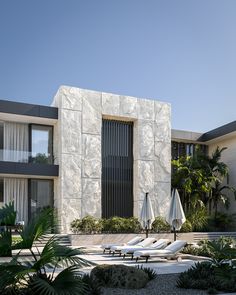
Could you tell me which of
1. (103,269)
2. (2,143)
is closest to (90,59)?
(103,269)

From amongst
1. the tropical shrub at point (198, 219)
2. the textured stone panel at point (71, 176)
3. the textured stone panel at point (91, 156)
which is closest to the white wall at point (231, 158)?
the tropical shrub at point (198, 219)

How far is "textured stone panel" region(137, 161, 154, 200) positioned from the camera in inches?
966

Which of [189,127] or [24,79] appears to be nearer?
[24,79]

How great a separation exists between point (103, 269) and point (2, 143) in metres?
16.1

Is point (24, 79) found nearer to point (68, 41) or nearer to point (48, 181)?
point (68, 41)

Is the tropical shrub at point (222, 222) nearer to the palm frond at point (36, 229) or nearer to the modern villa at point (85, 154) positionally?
the modern villa at point (85, 154)

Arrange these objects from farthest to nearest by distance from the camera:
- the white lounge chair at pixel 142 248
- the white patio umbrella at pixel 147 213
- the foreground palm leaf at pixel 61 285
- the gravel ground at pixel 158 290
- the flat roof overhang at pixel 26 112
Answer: the flat roof overhang at pixel 26 112, the white patio umbrella at pixel 147 213, the white lounge chair at pixel 142 248, the gravel ground at pixel 158 290, the foreground palm leaf at pixel 61 285

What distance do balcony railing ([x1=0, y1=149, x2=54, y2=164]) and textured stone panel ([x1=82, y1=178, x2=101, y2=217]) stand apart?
2.50m

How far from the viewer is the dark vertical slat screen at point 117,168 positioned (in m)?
24.3

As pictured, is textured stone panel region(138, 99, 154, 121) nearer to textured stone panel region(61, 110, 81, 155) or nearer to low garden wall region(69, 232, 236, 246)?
textured stone panel region(61, 110, 81, 155)

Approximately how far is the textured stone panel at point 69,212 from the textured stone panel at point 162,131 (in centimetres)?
648

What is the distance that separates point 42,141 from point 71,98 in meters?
3.22

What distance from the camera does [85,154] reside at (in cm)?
2328

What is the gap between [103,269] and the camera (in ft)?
31.3
